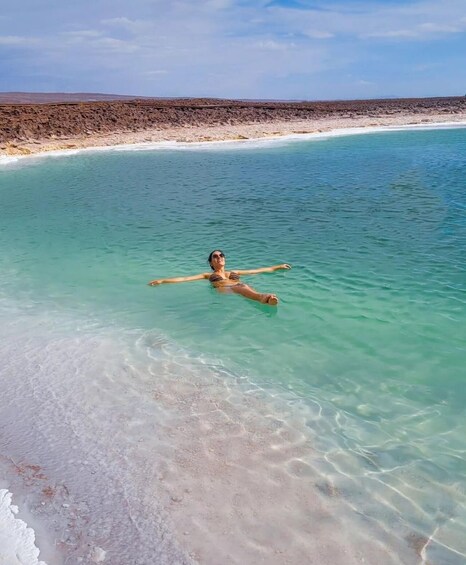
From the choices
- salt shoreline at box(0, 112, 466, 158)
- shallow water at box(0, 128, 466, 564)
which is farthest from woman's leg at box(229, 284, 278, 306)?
salt shoreline at box(0, 112, 466, 158)

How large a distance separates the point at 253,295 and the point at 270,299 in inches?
19.4

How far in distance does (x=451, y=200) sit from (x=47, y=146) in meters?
24.8

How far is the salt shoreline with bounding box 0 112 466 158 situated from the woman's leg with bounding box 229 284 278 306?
987 inches

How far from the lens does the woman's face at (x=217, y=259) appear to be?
8781 mm

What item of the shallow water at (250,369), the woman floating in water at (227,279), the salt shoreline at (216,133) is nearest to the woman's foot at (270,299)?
the woman floating in water at (227,279)

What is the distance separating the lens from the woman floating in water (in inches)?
323

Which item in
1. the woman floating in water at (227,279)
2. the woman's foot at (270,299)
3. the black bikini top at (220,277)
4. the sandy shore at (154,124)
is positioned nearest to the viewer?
the woman's foot at (270,299)

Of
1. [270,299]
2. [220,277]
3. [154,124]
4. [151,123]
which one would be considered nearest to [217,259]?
[220,277]

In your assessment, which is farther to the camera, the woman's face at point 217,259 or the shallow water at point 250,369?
the woman's face at point 217,259

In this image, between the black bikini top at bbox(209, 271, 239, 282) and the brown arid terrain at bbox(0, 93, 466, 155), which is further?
the brown arid terrain at bbox(0, 93, 466, 155)

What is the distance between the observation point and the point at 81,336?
291 inches

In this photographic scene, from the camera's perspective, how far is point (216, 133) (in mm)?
38250

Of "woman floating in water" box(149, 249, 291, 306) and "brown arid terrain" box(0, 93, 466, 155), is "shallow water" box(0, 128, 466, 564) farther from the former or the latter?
"brown arid terrain" box(0, 93, 466, 155)

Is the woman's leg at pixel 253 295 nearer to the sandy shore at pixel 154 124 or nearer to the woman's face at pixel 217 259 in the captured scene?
the woman's face at pixel 217 259
